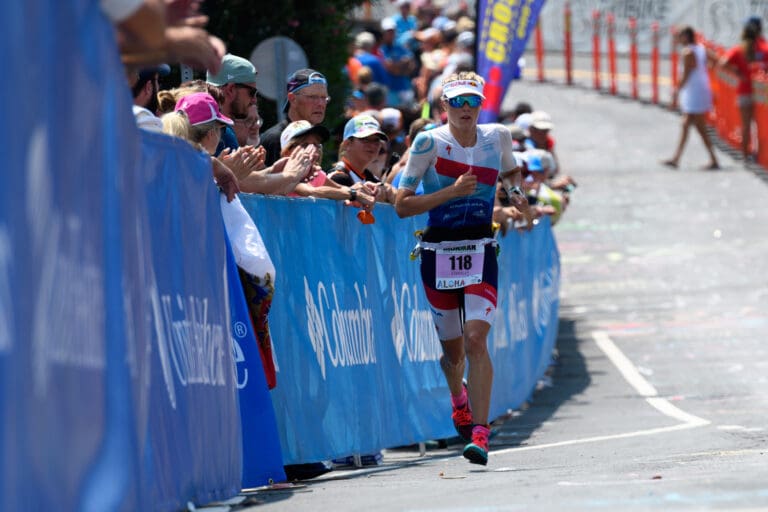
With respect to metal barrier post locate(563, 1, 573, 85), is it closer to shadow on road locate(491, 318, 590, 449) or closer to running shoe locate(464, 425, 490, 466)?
shadow on road locate(491, 318, 590, 449)

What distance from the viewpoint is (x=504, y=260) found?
47.0ft

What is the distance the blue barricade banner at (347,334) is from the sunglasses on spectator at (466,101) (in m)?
0.90

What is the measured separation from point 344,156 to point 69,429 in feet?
21.8

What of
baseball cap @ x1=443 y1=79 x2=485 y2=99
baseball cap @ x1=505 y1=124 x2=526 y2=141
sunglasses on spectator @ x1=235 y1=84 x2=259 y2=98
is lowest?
baseball cap @ x1=505 y1=124 x2=526 y2=141

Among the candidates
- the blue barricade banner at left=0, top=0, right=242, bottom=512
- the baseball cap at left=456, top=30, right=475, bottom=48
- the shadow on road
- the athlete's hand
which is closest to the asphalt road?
the shadow on road

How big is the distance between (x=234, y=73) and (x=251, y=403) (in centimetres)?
241

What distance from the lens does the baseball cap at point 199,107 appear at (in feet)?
27.8

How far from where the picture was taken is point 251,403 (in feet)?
27.5

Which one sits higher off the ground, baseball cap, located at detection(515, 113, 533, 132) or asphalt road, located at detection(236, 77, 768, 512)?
baseball cap, located at detection(515, 113, 533, 132)

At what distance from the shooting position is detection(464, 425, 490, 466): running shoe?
9727mm

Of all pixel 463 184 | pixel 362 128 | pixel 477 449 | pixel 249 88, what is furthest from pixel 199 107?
pixel 362 128

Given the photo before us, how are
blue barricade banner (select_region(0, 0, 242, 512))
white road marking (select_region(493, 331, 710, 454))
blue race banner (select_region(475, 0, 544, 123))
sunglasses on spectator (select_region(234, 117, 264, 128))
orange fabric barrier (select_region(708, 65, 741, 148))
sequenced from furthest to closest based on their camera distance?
orange fabric barrier (select_region(708, 65, 741, 148)) → blue race banner (select_region(475, 0, 544, 123)) → white road marking (select_region(493, 331, 710, 454)) → sunglasses on spectator (select_region(234, 117, 264, 128)) → blue barricade banner (select_region(0, 0, 242, 512))

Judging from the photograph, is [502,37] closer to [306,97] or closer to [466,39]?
[466,39]

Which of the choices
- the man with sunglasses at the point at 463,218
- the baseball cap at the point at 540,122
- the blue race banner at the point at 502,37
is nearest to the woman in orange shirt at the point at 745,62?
the baseball cap at the point at 540,122
